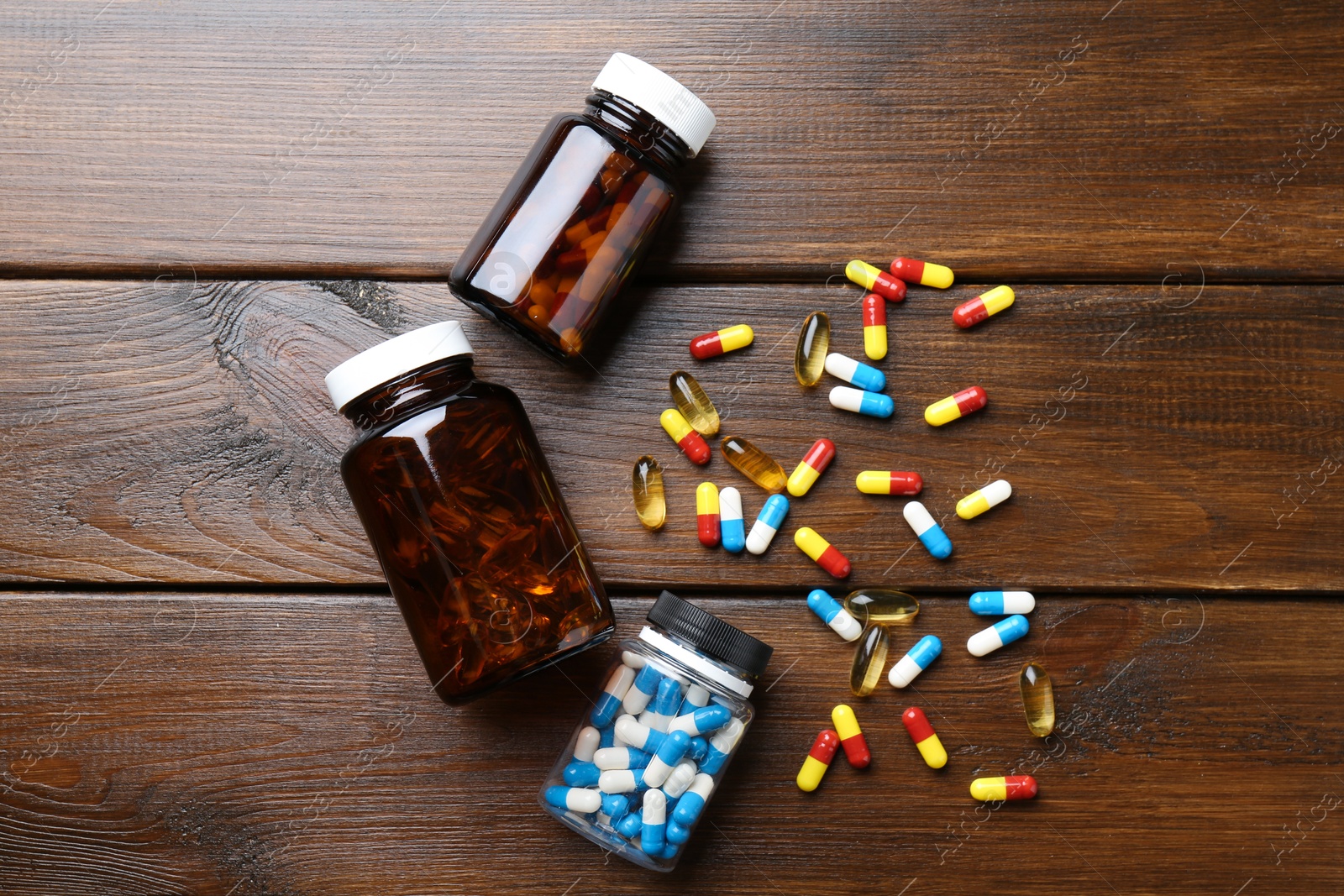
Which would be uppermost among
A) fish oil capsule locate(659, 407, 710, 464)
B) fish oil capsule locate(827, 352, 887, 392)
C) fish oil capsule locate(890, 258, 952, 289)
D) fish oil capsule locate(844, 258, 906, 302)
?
fish oil capsule locate(890, 258, 952, 289)

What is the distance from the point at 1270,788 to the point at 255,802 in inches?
66.0

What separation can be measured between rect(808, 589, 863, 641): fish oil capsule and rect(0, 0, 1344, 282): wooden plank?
534 mm

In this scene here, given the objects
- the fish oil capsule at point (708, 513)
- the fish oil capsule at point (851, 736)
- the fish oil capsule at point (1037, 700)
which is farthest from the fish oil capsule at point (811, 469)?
the fish oil capsule at point (1037, 700)

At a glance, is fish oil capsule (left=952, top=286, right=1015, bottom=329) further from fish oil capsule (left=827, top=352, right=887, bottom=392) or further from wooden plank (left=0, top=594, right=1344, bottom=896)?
wooden plank (left=0, top=594, right=1344, bottom=896)

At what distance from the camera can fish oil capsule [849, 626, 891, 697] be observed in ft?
4.64

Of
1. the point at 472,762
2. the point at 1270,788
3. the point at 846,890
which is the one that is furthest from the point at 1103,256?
the point at 472,762

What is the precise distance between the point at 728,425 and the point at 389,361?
1.80 ft

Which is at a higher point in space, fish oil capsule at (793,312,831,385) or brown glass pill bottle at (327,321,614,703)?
fish oil capsule at (793,312,831,385)

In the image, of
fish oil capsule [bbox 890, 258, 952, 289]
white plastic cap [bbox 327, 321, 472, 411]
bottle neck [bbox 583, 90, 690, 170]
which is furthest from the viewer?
fish oil capsule [bbox 890, 258, 952, 289]

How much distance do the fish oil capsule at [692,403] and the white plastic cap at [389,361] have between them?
37 cm

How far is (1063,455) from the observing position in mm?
1449

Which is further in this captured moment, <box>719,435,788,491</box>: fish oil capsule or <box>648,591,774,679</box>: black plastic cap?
<box>719,435,788,491</box>: fish oil capsule

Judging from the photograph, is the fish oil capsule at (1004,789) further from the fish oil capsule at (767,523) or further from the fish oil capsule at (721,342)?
the fish oil capsule at (721,342)

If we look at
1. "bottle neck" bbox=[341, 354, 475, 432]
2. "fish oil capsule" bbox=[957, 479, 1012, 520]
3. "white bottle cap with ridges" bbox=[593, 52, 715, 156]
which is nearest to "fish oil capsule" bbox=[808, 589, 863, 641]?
"fish oil capsule" bbox=[957, 479, 1012, 520]
